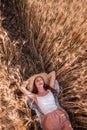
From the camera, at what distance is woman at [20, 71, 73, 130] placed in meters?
3.58

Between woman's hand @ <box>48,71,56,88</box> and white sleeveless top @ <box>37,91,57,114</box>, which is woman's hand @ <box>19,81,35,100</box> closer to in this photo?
white sleeveless top @ <box>37,91,57,114</box>

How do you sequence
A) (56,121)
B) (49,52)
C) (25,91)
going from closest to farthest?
(56,121), (25,91), (49,52)

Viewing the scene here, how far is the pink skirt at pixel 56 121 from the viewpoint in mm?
3562

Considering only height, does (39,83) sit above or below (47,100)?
above

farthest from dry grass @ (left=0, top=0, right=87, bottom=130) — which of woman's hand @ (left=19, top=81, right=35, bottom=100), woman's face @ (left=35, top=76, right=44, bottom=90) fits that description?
woman's face @ (left=35, top=76, right=44, bottom=90)

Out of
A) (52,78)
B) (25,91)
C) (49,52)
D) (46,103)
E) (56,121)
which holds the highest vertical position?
(49,52)

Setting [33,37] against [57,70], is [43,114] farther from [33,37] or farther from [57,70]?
[33,37]

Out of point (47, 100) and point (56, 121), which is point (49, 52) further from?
point (56, 121)

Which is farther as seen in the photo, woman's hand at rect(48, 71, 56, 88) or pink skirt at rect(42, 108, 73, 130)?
woman's hand at rect(48, 71, 56, 88)

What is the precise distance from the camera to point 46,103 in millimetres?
3641

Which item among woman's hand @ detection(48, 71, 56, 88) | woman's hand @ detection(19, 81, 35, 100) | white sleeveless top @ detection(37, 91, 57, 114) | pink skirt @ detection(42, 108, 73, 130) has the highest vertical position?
woman's hand @ detection(48, 71, 56, 88)

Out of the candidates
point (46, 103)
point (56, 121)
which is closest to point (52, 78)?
point (46, 103)

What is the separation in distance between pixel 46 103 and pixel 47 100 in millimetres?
33

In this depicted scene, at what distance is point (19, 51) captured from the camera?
4.07m
